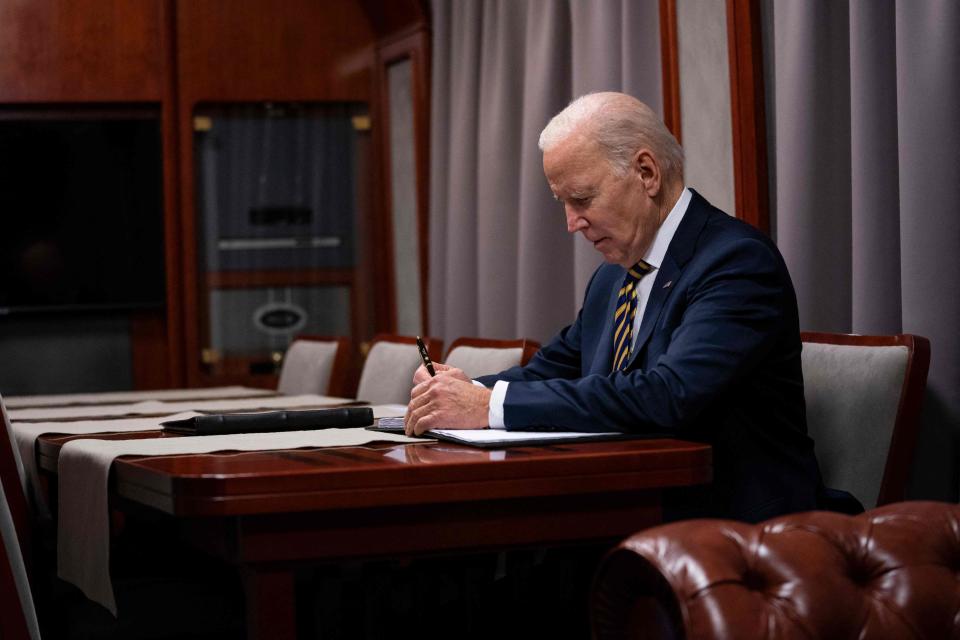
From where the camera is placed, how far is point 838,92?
3.00 meters

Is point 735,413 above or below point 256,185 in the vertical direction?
below

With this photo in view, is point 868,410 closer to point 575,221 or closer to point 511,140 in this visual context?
point 575,221

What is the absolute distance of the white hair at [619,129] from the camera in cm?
227

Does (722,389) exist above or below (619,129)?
below

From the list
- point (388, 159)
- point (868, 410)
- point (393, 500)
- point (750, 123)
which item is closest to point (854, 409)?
point (868, 410)

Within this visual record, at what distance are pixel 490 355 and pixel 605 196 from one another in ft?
3.21

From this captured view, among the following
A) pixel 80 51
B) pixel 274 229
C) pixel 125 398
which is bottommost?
pixel 125 398

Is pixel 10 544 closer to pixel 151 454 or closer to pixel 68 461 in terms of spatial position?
pixel 151 454

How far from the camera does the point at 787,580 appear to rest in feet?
4.19

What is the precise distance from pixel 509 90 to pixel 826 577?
371 centimetres

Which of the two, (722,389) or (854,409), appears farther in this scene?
(854,409)

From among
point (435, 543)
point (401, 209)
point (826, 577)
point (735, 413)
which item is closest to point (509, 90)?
point (401, 209)

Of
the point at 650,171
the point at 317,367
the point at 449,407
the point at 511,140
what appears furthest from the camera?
the point at 511,140

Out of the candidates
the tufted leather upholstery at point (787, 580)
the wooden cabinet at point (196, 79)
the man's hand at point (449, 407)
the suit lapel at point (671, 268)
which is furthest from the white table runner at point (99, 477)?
the wooden cabinet at point (196, 79)
